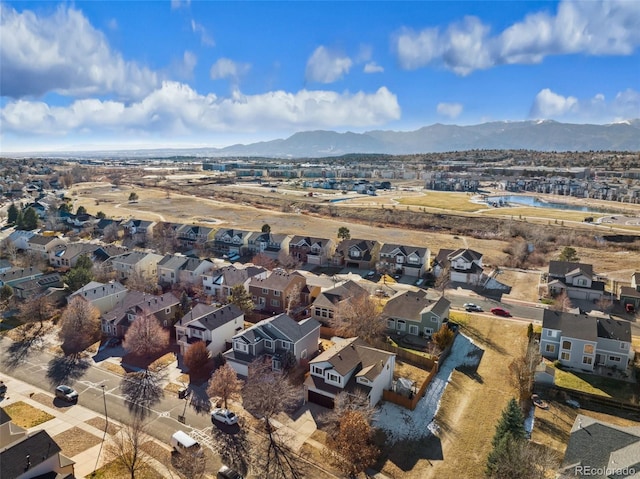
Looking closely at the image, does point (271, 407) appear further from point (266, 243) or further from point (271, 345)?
point (266, 243)

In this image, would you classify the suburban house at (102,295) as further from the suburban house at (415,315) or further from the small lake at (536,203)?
the small lake at (536,203)

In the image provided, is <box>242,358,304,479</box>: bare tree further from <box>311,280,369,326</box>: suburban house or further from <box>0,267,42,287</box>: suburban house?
<box>0,267,42,287</box>: suburban house

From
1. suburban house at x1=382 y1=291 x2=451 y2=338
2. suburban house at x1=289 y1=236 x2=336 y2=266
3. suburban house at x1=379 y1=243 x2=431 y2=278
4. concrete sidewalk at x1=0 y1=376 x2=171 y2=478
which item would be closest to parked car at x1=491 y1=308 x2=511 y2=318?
suburban house at x1=382 y1=291 x2=451 y2=338

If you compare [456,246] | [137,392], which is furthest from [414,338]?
[456,246]

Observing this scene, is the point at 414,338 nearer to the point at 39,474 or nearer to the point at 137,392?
the point at 137,392

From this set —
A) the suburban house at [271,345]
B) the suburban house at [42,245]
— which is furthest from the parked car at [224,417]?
the suburban house at [42,245]

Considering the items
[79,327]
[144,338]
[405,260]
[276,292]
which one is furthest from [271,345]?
[405,260]
